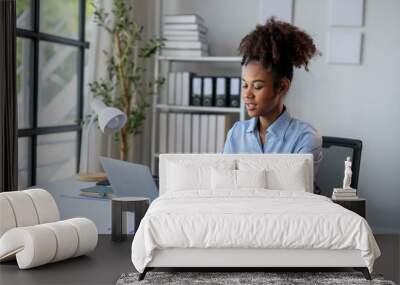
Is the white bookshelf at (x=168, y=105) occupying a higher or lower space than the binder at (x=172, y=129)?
higher

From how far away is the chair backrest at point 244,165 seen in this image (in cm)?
341

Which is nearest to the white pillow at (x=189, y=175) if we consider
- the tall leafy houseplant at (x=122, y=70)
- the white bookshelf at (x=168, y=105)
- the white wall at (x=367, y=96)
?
the tall leafy houseplant at (x=122, y=70)

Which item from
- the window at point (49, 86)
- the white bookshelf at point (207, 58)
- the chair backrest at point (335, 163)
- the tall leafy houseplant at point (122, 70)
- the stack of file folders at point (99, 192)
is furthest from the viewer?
the white bookshelf at point (207, 58)

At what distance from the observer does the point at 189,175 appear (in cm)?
340

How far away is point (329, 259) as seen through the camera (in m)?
2.85

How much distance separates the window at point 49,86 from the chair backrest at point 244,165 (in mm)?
1518

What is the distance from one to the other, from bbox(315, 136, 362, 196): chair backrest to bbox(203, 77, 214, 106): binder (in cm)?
144

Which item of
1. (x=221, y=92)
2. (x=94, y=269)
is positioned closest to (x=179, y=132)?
(x=221, y=92)

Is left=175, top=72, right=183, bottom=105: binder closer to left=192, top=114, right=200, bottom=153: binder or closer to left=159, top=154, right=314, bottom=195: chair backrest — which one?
left=192, top=114, right=200, bottom=153: binder

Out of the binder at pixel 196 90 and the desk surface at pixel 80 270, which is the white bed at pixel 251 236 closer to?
the desk surface at pixel 80 270

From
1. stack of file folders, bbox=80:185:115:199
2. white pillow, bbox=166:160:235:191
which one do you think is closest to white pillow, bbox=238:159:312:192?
white pillow, bbox=166:160:235:191

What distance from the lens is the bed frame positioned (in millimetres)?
2832

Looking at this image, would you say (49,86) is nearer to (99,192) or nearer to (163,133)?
(163,133)

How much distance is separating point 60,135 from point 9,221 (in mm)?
2215
